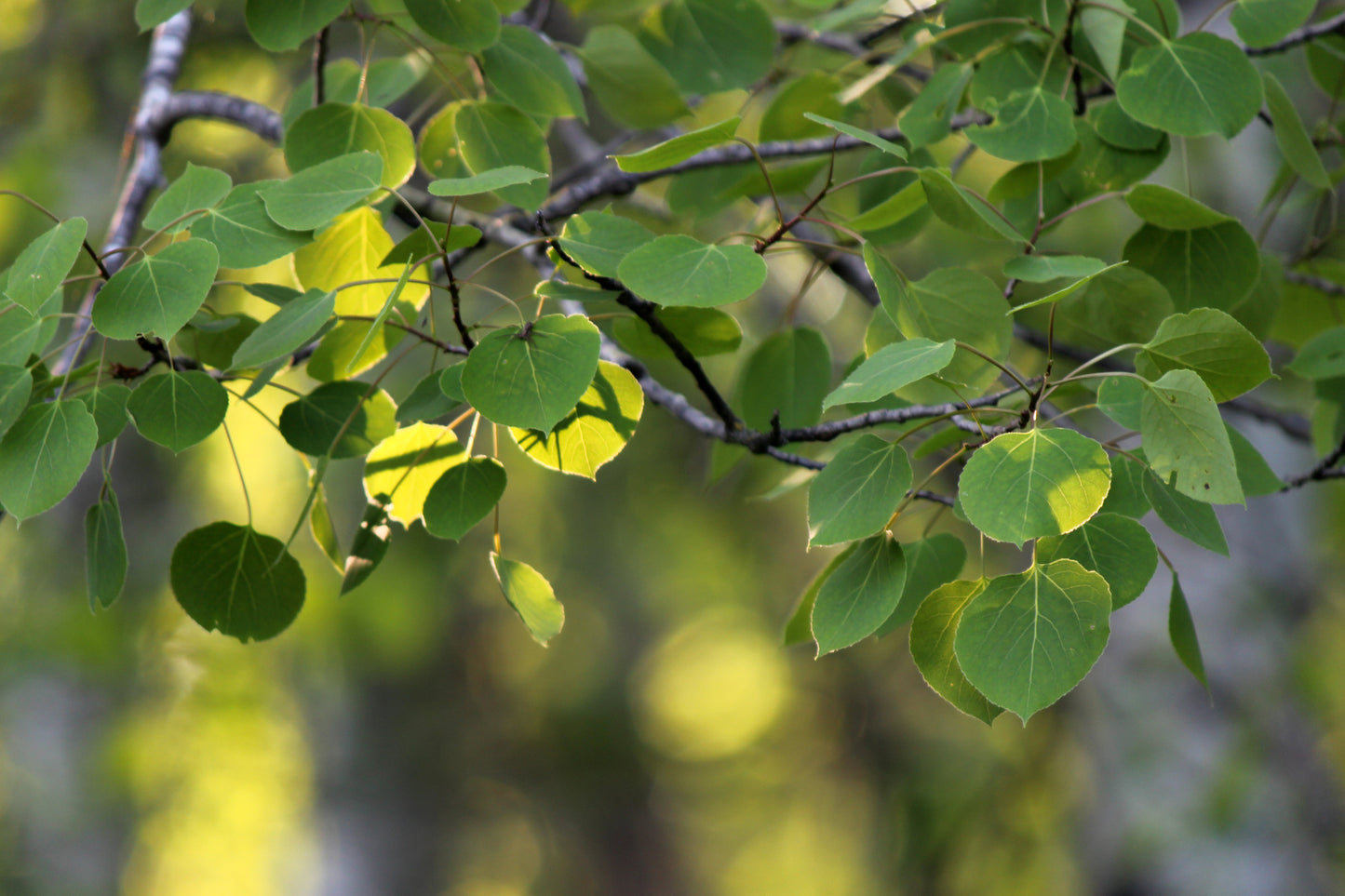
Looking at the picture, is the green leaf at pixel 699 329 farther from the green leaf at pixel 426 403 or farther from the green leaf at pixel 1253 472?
the green leaf at pixel 1253 472

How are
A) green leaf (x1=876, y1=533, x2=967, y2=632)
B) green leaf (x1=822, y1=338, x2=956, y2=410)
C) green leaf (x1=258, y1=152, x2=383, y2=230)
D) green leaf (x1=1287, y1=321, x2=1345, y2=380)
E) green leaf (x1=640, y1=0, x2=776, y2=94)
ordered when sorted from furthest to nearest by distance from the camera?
green leaf (x1=640, y1=0, x2=776, y2=94)
green leaf (x1=1287, y1=321, x2=1345, y2=380)
green leaf (x1=876, y1=533, x2=967, y2=632)
green leaf (x1=258, y1=152, x2=383, y2=230)
green leaf (x1=822, y1=338, x2=956, y2=410)

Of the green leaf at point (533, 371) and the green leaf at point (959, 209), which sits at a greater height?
the green leaf at point (959, 209)

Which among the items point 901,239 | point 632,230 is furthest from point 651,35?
point 632,230

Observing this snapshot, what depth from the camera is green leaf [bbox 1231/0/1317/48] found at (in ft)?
2.68

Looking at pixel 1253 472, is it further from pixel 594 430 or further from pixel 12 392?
pixel 12 392

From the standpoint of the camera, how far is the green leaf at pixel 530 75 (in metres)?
0.84

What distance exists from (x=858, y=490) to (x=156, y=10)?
0.66m

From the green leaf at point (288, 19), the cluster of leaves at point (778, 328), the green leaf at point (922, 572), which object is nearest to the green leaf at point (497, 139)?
the cluster of leaves at point (778, 328)

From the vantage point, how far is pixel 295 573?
74cm

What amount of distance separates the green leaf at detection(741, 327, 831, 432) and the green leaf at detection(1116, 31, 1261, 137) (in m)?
0.37

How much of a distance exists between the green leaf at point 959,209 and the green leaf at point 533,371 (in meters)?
0.25

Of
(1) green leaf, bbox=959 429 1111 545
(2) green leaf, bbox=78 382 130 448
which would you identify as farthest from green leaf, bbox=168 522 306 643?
(1) green leaf, bbox=959 429 1111 545

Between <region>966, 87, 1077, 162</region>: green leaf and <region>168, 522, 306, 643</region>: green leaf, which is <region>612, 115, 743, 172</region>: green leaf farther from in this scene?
<region>168, 522, 306, 643</region>: green leaf

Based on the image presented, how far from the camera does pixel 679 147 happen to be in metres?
0.59
